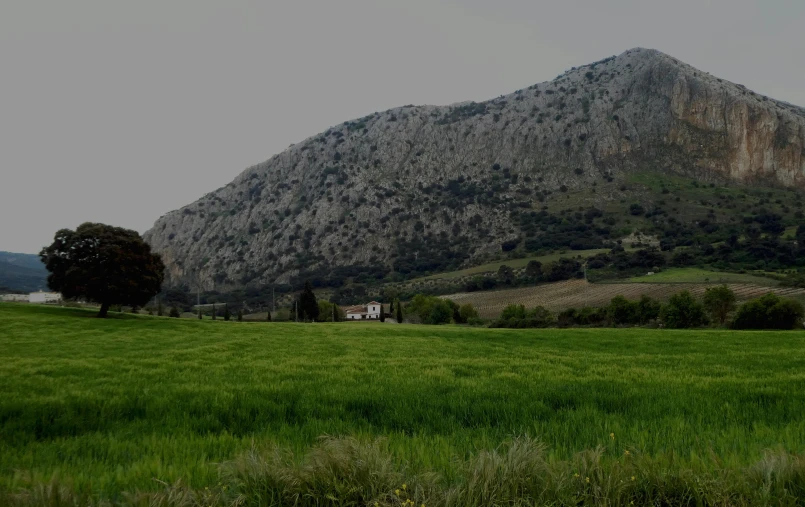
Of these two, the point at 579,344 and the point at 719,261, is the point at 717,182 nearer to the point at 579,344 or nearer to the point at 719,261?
the point at 719,261

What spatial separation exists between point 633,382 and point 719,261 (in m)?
149

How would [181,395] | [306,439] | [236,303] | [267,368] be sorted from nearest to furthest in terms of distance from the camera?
[306,439], [181,395], [267,368], [236,303]

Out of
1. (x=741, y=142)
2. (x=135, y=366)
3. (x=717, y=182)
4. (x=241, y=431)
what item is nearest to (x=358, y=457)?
(x=241, y=431)

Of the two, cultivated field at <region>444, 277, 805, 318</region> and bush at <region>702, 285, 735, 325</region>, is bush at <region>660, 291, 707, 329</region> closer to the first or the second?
bush at <region>702, 285, 735, 325</region>

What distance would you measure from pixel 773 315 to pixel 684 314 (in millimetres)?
11562

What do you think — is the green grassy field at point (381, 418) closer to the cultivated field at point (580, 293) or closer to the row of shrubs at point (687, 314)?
the row of shrubs at point (687, 314)

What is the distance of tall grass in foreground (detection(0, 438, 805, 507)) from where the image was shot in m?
2.88

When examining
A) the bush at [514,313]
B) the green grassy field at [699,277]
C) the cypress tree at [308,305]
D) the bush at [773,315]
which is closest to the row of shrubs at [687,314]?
the bush at [773,315]

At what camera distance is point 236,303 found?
172750 mm

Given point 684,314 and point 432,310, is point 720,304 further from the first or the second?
point 432,310

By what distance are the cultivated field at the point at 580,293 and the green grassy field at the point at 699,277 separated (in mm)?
3943

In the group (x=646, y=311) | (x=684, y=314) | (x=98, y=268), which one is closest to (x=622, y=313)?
(x=646, y=311)

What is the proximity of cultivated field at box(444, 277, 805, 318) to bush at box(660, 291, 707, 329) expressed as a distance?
20.1 metres

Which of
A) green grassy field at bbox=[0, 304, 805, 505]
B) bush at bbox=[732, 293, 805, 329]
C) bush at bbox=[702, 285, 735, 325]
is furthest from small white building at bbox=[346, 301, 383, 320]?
green grassy field at bbox=[0, 304, 805, 505]
